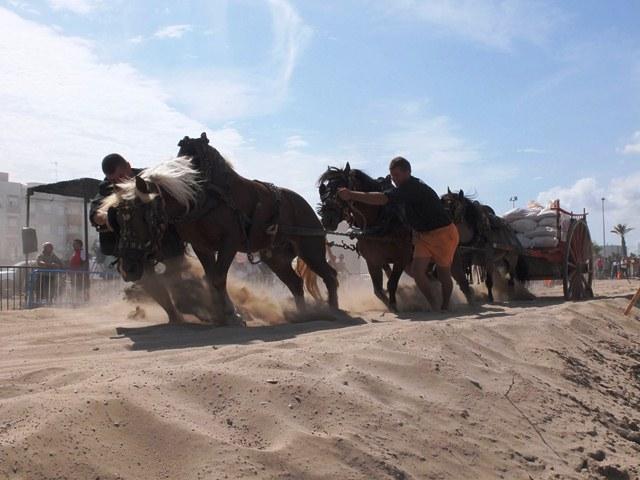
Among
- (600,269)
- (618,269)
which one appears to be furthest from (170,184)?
(600,269)

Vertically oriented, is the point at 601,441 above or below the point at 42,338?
below

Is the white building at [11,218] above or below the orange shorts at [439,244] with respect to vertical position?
above

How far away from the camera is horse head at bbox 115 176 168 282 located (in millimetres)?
5816

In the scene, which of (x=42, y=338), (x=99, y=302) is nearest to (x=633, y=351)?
(x=42, y=338)

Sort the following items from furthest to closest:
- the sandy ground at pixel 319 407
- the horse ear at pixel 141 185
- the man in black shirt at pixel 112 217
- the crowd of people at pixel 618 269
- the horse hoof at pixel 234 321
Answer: the crowd of people at pixel 618 269 → the horse hoof at pixel 234 321 → the man in black shirt at pixel 112 217 → the horse ear at pixel 141 185 → the sandy ground at pixel 319 407

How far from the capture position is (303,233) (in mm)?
8258

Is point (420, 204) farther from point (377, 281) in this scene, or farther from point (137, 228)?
point (137, 228)

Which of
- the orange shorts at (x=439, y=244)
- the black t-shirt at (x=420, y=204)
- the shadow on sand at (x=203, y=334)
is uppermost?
the black t-shirt at (x=420, y=204)

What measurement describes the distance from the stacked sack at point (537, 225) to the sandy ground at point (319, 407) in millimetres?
6907

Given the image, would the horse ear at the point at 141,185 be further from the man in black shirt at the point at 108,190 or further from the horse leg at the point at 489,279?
the horse leg at the point at 489,279

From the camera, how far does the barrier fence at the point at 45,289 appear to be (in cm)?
1070

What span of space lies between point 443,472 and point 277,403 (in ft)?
2.54

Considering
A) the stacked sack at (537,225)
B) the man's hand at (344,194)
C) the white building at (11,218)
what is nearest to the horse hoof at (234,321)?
the man's hand at (344,194)

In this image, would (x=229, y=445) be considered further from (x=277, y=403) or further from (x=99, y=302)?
(x=99, y=302)
